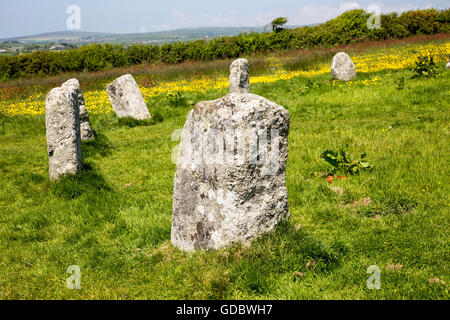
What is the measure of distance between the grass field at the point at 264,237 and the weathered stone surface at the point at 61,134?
16.7 inches

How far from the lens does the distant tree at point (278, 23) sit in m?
33.1

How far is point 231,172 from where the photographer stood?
4102 mm

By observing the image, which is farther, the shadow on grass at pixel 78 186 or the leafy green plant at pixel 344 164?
the shadow on grass at pixel 78 186

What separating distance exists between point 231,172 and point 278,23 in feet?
107

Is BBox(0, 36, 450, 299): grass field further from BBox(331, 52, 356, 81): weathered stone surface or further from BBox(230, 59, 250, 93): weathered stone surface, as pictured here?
BBox(331, 52, 356, 81): weathered stone surface

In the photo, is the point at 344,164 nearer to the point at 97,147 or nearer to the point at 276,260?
the point at 276,260

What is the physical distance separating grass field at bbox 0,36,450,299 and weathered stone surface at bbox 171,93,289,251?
251 mm

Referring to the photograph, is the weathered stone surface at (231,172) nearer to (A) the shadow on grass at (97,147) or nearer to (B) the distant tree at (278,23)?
(A) the shadow on grass at (97,147)

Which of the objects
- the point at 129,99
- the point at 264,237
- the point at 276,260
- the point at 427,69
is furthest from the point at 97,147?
the point at 427,69

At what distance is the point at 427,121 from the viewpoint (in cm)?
905

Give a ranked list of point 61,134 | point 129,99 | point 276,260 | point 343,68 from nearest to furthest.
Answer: point 276,260 → point 61,134 → point 129,99 → point 343,68

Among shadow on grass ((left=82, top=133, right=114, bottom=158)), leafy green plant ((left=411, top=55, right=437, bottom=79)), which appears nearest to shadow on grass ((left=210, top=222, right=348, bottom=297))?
shadow on grass ((left=82, top=133, right=114, bottom=158))

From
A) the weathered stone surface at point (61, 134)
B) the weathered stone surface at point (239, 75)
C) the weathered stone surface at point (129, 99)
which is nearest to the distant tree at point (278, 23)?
the weathered stone surface at point (239, 75)
